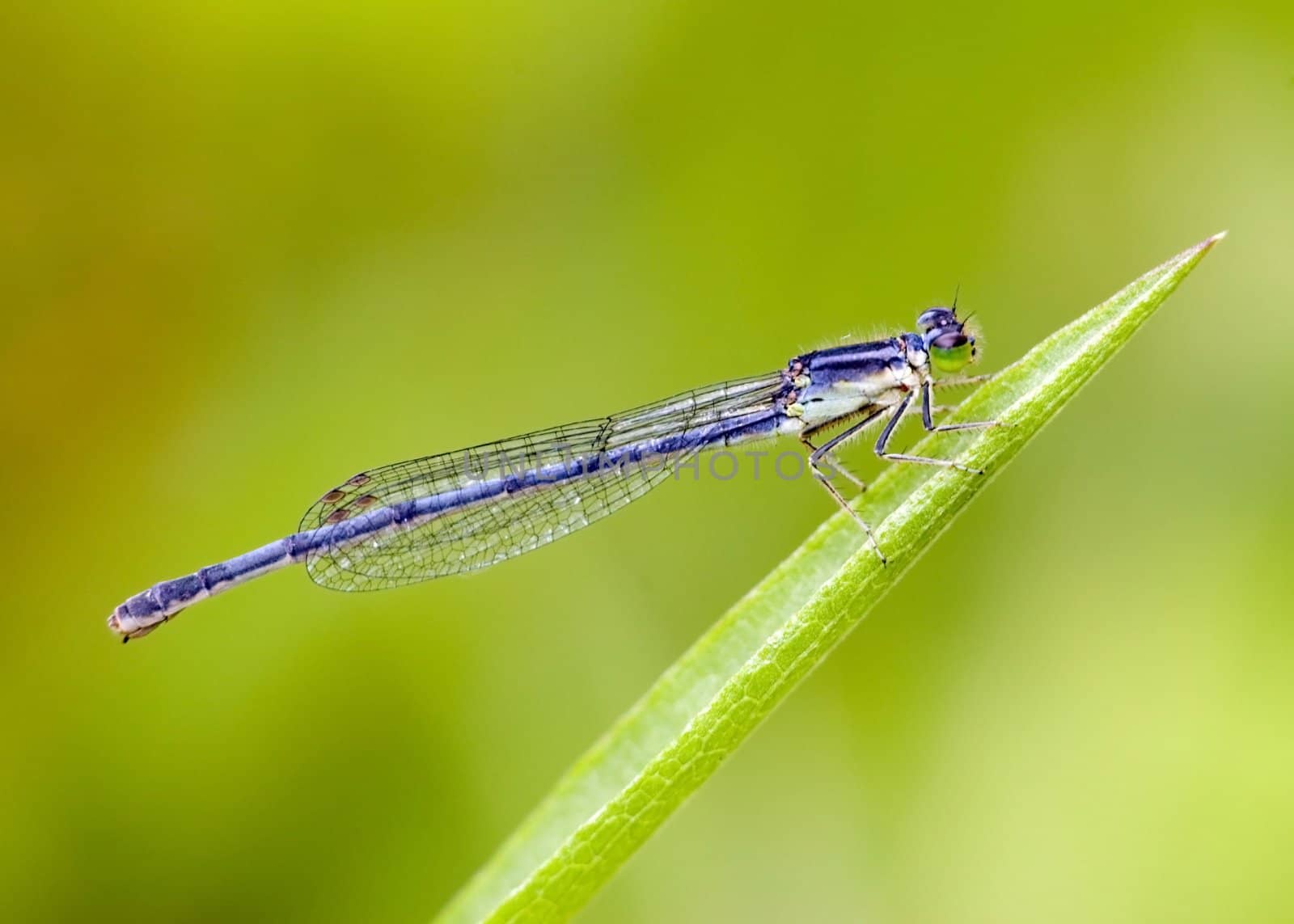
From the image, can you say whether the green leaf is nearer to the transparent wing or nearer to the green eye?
the green eye

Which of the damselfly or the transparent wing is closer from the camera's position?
the damselfly

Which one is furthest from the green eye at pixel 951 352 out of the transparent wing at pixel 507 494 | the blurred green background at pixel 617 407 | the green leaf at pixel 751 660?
the green leaf at pixel 751 660

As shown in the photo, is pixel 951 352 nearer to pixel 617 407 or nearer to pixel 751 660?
pixel 617 407

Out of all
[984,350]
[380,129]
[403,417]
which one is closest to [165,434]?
[403,417]

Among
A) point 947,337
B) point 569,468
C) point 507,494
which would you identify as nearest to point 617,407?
point 569,468

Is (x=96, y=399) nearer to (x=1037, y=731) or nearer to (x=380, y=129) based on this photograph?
(x=380, y=129)

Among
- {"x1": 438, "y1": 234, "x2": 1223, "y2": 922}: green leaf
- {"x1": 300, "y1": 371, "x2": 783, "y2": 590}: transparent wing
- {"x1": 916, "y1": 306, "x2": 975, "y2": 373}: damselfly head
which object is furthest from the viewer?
{"x1": 300, "y1": 371, "x2": 783, "y2": 590}: transparent wing

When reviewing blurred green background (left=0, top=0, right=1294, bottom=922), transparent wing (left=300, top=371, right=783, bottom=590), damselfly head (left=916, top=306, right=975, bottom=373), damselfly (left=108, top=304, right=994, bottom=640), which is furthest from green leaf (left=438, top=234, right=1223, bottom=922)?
transparent wing (left=300, top=371, right=783, bottom=590)
